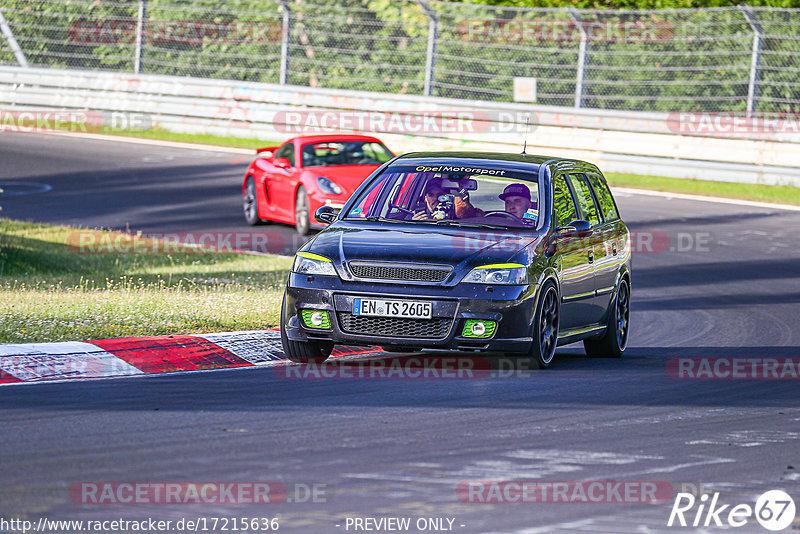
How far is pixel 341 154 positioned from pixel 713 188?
8320 millimetres

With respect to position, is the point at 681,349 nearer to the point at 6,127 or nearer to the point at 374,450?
the point at 374,450

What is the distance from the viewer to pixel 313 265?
9656 mm

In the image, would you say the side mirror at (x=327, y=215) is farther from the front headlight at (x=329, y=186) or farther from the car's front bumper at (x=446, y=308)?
the front headlight at (x=329, y=186)

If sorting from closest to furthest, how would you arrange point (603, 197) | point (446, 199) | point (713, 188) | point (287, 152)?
1. point (446, 199)
2. point (603, 197)
3. point (287, 152)
4. point (713, 188)

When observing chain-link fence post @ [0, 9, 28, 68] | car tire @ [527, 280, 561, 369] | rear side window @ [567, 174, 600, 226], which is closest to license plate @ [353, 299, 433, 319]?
car tire @ [527, 280, 561, 369]

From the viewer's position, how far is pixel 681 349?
12.0 m

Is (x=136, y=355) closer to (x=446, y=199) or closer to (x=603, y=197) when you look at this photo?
(x=446, y=199)

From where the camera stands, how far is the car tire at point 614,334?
457 inches

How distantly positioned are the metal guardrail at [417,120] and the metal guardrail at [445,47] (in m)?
0.59

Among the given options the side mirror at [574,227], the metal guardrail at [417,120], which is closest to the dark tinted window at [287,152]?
the metal guardrail at [417,120]

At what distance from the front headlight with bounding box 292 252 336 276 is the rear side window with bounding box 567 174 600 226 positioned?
263 centimetres

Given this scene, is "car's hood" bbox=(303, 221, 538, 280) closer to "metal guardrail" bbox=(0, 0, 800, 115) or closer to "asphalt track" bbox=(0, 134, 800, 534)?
"asphalt track" bbox=(0, 134, 800, 534)

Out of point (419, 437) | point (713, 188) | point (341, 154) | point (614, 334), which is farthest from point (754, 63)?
point (419, 437)

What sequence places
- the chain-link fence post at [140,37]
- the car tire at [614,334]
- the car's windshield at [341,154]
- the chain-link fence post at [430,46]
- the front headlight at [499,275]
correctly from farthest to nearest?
the chain-link fence post at [140,37] < the chain-link fence post at [430,46] < the car's windshield at [341,154] < the car tire at [614,334] < the front headlight at [499,275]
